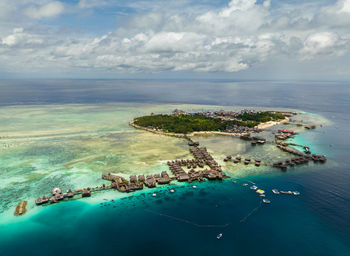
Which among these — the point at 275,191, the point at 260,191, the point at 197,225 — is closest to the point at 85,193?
the point at 197,225

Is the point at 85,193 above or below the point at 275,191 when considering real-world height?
above

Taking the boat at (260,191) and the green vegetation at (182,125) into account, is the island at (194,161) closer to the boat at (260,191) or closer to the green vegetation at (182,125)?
the green vegetation at (182,125)

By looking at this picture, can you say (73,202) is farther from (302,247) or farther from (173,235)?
(302,247)

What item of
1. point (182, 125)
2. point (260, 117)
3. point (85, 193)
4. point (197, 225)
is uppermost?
point (182, 125)

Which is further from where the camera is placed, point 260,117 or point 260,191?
point 260,117

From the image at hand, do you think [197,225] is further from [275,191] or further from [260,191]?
[275,191]

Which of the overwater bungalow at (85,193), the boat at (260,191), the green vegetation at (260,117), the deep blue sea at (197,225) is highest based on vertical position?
the green vegetation at (260,117)

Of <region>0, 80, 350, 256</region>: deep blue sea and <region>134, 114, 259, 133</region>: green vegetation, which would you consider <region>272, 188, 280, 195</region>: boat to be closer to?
<region>0, 80, 350, 256</region>: deep blue sea

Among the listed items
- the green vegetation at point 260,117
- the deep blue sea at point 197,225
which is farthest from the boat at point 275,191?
the green vegetation at point 260,117

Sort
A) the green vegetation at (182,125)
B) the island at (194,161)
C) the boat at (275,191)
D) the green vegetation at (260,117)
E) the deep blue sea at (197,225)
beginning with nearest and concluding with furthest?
the deep blue sea at (197,225)
the boat at (275,191)
the island at (194,161)
the green vegetation at (182,125)
the green vegetation at (260,117)

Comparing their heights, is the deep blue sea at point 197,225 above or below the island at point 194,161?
below

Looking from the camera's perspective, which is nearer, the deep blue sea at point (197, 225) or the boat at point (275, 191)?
the deep blue sea at point (197, 225)
